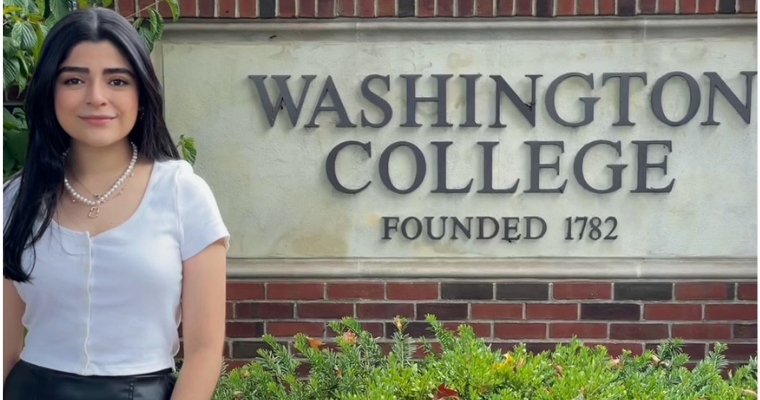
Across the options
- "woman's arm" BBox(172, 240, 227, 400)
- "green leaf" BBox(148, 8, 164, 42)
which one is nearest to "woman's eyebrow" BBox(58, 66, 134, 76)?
"woman's arm" BBox(172, 240, 227, 400)

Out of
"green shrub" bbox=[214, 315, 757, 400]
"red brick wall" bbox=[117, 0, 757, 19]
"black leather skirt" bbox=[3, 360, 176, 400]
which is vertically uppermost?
"red brick wall" bbox=[117, 0, 757, 19]

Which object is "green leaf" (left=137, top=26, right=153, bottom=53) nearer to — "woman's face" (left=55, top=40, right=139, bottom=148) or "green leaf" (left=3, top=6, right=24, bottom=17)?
"green leaf" (left=3, top=6, right=24, bottom=17)

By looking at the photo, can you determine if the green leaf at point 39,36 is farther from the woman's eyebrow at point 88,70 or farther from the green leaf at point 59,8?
the woman's eyebrow at point 88,70

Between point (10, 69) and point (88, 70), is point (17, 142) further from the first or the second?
point (88, 70)

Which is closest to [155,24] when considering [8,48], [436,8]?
[8,48]

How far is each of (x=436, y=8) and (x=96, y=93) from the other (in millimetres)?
1954

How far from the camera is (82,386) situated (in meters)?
1.54

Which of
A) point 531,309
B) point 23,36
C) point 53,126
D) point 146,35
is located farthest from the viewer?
point 531,309

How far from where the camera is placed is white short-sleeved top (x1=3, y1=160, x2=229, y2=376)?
4.94ft

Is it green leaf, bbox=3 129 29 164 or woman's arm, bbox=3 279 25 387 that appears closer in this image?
woman's arm, bbox=3 279 25 387

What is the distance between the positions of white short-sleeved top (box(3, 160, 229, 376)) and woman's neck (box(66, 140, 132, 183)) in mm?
95

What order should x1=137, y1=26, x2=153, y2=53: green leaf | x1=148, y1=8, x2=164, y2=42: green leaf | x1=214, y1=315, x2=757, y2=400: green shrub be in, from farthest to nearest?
x1=137, y1=26, x2=153, y2=53: green leaf → x1=148, y1=8, x2=164, y2=42: green leaf → x1=214, y1=315, x2=757, y2=400: green shrub

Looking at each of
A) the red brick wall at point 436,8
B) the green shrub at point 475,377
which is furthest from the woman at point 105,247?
the red brick wall at point 436,8

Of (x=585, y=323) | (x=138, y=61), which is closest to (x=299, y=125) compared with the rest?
(x=585, y=323)
